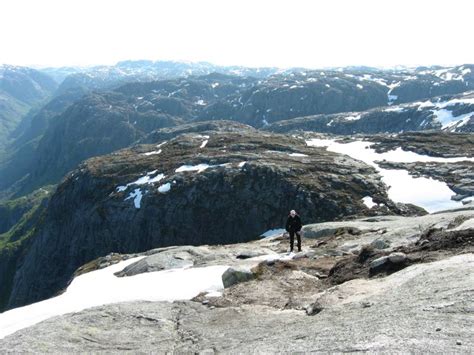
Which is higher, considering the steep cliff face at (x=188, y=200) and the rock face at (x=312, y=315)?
the rock face at (x=312, y=315)

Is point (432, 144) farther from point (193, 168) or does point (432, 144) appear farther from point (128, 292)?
point (128, 292)

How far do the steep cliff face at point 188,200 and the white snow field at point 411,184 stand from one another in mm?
3072

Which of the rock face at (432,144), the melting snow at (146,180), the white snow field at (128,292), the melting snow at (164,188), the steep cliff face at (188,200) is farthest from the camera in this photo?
the rock face at (432,144)

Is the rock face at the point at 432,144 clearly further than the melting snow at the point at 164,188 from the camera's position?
Yes

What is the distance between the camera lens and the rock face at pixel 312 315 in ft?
38.7

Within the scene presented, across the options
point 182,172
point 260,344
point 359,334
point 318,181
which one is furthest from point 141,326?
point 182,172

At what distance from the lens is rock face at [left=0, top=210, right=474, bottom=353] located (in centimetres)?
1178

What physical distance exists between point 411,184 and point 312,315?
79.0 meters

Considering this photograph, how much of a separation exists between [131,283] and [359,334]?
18.7 metres

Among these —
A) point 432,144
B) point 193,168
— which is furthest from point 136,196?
point 432,144

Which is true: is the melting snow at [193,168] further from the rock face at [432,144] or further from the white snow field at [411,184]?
the rock face at [432,144]

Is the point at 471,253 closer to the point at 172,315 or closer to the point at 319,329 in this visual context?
the point at 319,329

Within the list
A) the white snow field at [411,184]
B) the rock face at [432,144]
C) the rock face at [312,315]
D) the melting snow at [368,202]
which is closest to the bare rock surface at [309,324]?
the rock face at [312,315]

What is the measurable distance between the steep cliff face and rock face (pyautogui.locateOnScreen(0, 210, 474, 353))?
58.8 m
